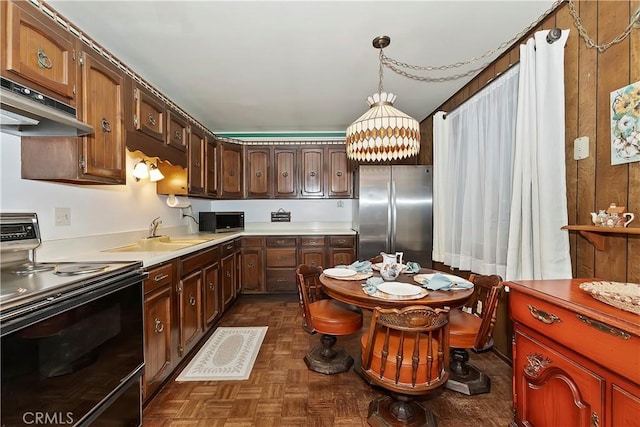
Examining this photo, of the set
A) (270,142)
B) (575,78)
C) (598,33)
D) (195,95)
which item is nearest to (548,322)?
(575,78)

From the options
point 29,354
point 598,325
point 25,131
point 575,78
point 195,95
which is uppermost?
point 195,95

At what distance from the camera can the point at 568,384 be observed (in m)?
1.06

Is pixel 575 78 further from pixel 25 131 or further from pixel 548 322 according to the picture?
pixel 25 131

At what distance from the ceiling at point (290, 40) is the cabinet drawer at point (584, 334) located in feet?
5.77

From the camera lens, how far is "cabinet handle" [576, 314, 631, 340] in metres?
0.86

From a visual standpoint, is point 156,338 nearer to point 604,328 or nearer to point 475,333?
point 475,333

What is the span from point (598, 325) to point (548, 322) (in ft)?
0.70

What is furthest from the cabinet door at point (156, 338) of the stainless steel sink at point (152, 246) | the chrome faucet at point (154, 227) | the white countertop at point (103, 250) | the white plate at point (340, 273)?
the white plate at point (340, 273)

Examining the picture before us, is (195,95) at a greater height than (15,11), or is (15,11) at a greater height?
(195,95)

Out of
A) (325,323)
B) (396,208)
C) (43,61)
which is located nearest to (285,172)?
(396,208)

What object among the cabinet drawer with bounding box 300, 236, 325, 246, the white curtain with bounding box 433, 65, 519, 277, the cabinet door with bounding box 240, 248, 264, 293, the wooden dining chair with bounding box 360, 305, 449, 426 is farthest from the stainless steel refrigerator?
the wooden dining chair with bounding box 360, 305, 449, 426

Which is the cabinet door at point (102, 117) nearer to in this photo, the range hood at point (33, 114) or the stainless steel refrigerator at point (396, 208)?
the range hood at point (33, 114)

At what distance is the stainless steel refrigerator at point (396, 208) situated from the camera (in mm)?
3482

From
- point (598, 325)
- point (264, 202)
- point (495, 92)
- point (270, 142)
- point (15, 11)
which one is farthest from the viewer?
point (264, 202)
